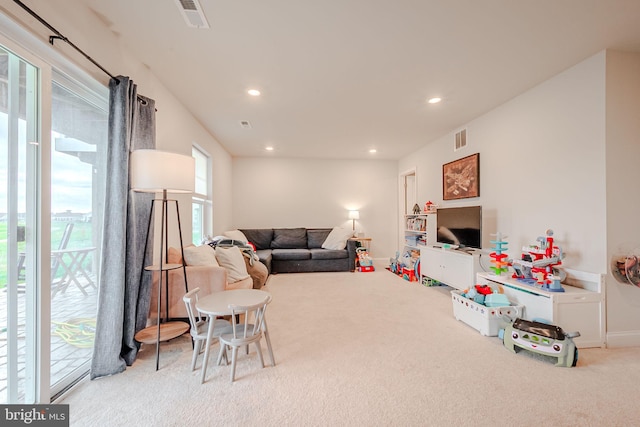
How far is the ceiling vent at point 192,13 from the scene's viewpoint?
5.48 ft

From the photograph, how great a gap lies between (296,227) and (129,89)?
4539mm

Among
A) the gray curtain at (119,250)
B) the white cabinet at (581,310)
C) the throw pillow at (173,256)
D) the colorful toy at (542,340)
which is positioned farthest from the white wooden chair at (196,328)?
the white cabinet at (581,310)

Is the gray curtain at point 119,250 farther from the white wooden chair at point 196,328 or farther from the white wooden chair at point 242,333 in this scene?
the white wooden chair at point 242,333

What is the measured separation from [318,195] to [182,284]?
4224mm

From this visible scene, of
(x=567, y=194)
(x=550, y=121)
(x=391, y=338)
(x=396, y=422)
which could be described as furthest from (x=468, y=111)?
(x=396, y=422)

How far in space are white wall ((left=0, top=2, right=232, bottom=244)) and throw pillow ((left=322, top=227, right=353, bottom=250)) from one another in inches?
111

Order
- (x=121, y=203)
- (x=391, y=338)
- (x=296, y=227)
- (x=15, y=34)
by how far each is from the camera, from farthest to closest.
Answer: (x=296, y=227) → (x=391, y=338) → (x=121, y=203) → (x=15, y=34)

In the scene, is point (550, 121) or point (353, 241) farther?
point (353, 241)

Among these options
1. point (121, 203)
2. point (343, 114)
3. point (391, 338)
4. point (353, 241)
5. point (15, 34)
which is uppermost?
point (343, 114)

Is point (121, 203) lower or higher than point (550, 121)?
lower

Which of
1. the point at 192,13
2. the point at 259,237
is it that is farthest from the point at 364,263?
the point at 192,13

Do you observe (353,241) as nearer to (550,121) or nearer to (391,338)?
(391,338)

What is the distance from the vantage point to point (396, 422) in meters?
1.42

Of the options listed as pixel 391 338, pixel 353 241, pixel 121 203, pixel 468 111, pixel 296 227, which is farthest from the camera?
pixel 296 227
